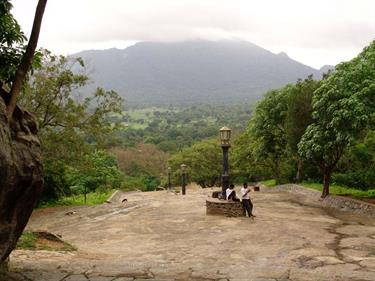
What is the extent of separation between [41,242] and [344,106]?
12424 mm

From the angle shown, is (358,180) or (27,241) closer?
(27,241)

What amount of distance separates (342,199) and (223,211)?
6.96m

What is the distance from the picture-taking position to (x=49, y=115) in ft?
70.2

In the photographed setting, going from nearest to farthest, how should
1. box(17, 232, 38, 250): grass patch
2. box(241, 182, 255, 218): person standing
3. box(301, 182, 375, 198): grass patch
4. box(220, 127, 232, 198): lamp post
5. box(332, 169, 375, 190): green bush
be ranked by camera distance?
box(17, 232, 38, 250): grass patch → box(241, 182, 255, 218): person standing → box(220, 127, 232, 198): lamp post → box(301, 182, 375, 198): grass patch → box(332, 169, 375, 190): green bush

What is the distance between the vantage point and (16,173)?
5996mm

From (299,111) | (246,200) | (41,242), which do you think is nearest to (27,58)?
(41,242)

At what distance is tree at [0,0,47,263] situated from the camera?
5.91 metres

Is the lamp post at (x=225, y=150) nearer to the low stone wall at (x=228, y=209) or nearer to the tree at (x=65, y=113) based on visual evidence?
the low stone wall at (x=228, y=209)

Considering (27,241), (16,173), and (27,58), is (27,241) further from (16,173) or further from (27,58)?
(27,58)

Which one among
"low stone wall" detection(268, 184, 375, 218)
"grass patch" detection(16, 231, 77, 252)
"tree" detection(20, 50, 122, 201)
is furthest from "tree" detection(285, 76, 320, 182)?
"grass patch" detection(16, 231, 77, 252)

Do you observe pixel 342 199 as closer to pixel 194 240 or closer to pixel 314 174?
pixel 194 240

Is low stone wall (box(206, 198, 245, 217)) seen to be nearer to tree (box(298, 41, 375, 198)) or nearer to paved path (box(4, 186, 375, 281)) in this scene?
paved path (box(4, 186, 375, 281))

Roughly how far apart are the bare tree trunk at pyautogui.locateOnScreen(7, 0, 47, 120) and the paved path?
262 centimetres

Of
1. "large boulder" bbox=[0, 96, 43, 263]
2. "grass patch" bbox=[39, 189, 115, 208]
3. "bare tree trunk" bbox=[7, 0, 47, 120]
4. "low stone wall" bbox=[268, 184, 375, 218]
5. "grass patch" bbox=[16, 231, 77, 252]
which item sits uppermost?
"bare tree trunk" bbox=[7, 0, 47, 120]
